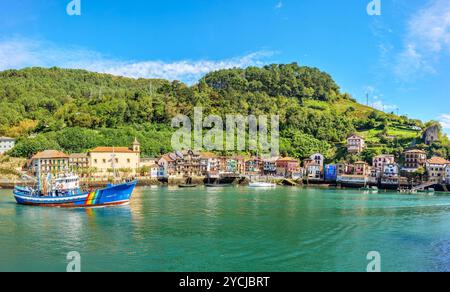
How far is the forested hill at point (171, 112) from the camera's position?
66.6m

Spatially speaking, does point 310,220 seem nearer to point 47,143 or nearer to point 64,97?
point 47,143

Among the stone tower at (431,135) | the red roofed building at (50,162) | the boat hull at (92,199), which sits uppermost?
the stone tower at (431,135)

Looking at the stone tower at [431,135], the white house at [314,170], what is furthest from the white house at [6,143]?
the stone tower at [431,135]

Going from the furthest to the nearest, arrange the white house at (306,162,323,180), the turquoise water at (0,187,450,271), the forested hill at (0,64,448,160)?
the forested hill at (0,64,448,160)
the white house at (306,162,323,180)
the turquoise water at (0,187,450,271)

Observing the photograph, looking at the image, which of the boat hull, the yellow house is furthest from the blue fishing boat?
the yellow house

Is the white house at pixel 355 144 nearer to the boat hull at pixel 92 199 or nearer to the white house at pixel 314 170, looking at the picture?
the white house at pixel 314 170

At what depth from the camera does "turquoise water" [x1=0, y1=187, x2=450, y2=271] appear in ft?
48.4

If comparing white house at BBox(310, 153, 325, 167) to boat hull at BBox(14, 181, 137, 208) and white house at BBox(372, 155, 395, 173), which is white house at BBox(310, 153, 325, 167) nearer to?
Answer: white house at BBox(372, 155, 395, 173)

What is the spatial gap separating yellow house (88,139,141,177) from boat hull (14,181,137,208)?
25.6 m

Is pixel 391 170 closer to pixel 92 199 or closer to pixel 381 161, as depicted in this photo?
pixel 381 161

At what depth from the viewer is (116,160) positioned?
58.8 meters

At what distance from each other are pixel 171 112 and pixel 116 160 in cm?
1983

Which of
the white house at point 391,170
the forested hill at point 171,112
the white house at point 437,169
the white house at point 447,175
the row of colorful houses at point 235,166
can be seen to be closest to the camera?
the white house at point 447,175

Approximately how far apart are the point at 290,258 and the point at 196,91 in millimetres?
73265
